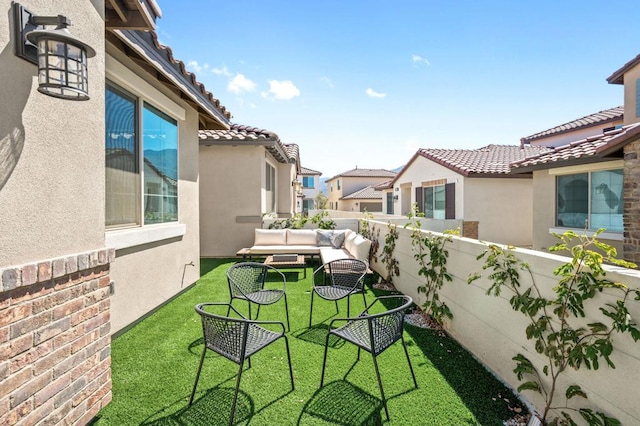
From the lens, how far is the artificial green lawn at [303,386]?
110 inches

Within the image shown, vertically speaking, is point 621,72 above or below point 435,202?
above

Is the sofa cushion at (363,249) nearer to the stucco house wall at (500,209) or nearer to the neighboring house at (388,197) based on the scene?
the stucco house wall at (500,209)

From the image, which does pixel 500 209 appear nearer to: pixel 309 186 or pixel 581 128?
pixel 581 128

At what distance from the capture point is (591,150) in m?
7.66

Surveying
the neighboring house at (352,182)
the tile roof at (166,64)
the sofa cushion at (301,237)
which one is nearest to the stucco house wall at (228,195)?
the sofa cushion at (301,237)

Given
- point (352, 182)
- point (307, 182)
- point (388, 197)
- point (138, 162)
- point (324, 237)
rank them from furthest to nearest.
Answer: point (307, 182)
point (352, 182)
point (388, 197)
point (324, 237)
point (138, 162)

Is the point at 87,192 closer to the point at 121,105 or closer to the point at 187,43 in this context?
the point at 121,105

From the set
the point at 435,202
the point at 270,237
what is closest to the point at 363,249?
the point at 270,237

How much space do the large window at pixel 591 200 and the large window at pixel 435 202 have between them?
7.01 metres

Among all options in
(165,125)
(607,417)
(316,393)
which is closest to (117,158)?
(165,125)

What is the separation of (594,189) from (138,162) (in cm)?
1038

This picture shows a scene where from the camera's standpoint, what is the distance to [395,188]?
923 inches

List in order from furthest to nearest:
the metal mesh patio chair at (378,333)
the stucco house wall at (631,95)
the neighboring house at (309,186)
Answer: the neighboring house at (309,186) → the stucco house wall at (631,95) → the metal mesh patio chair at (378,333)

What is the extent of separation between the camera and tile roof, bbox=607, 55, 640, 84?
11.9m
